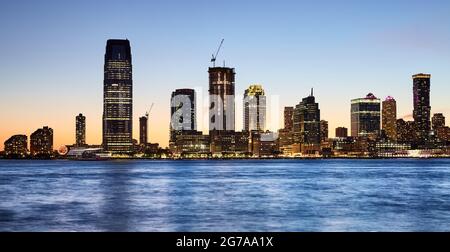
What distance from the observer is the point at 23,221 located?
33.7 metres

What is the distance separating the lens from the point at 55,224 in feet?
105

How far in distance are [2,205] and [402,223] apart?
3009 cm
